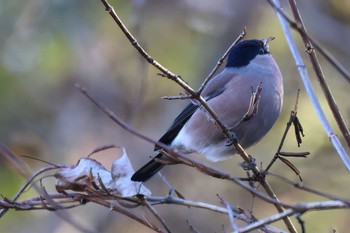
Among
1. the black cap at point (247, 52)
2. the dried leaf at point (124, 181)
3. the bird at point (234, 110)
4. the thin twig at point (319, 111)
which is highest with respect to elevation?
the black cap at point (247, 52)

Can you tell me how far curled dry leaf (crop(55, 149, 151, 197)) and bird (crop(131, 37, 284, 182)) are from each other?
33.4 inches

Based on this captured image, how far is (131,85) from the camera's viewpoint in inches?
271

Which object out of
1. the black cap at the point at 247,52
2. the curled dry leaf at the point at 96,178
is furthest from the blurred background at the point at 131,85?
the curled dry leaf at the point at 96,178

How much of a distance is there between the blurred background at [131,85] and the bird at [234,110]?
1.93m

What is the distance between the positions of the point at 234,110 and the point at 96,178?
1.25 m

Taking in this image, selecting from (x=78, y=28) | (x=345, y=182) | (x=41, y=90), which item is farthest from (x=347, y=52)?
(x=41, y=90)

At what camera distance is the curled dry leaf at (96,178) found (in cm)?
210

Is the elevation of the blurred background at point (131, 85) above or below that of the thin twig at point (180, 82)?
above

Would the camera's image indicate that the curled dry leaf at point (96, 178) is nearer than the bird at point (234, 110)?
Yes

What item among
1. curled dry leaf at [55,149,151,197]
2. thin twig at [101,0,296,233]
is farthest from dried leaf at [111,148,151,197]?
thin twig at [101,0,296,233]

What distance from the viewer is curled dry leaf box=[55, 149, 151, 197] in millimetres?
2098

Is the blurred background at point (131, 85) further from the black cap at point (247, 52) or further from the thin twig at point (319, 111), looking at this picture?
the thin twig at point (319, 111)

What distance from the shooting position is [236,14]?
21.8 ft

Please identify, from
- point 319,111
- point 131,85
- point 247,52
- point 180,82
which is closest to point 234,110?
point 247,52
